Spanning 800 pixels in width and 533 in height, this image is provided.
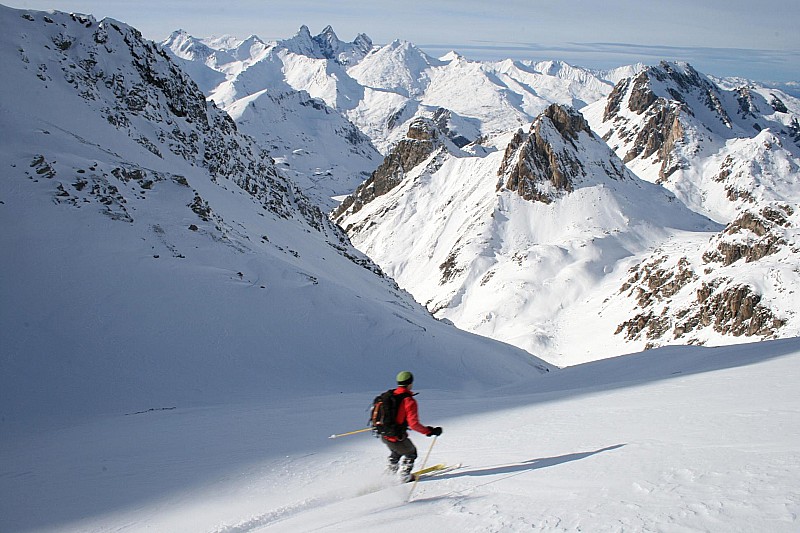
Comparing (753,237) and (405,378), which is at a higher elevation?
(753,237)

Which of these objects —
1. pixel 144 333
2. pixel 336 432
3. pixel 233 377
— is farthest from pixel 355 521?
pixel 144 333

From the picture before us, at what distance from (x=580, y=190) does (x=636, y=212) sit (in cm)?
1058

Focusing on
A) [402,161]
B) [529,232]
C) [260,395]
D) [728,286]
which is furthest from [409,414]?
[402,161]

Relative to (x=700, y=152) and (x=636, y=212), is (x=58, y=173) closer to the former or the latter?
(x=636, y=212)

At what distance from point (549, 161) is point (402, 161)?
43.1 m

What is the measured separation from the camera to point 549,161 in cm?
10238

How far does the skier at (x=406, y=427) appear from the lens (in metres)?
7.12

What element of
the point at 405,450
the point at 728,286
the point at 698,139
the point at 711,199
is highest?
the point at 698,139

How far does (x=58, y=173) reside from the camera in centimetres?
2064

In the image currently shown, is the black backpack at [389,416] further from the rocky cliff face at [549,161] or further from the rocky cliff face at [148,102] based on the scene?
the rocky cliff face at [549,161]

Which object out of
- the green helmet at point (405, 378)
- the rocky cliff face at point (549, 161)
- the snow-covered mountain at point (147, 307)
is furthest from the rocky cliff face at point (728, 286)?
the green helmet at point (405, 378)

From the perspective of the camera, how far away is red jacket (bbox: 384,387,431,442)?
7.10 metres

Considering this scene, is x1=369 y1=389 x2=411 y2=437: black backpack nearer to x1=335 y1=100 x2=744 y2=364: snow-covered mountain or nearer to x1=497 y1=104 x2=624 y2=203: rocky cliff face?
x1=335 y1=100 x2=744 y2=364: snow-covered mountain

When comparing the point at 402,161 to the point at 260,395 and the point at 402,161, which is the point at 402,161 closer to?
the point at 402,161
